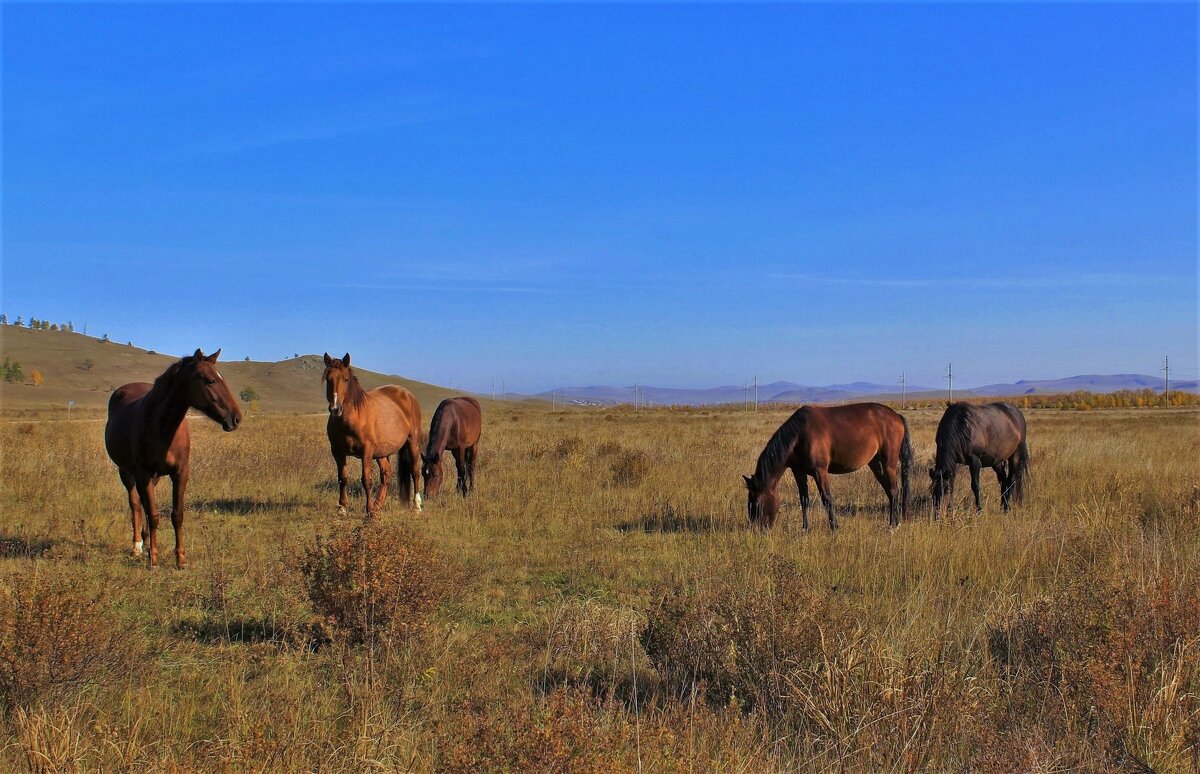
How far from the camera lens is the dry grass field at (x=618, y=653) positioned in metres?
3.11

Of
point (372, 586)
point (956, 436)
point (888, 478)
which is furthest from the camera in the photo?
point (956, 436)

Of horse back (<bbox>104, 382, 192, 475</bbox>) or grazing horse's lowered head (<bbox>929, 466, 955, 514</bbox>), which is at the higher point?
horse back (<bbox>104, 382, 192, 475</bbox>)

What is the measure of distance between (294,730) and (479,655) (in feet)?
4.84

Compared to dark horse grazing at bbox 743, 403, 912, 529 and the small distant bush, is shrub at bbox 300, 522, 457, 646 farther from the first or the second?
the small distant bush

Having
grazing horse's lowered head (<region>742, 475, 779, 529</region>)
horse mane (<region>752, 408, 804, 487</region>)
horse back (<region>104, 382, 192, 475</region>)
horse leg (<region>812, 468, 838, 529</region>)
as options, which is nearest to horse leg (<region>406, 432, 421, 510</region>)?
horse back (<region>104, 382, 192, 475</region>)

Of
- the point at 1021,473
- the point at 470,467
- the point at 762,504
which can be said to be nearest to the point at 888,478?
the point at 762,504

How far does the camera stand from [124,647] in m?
4.26

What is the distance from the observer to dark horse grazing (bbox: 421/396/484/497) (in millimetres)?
11648

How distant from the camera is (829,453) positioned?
944 centimetres

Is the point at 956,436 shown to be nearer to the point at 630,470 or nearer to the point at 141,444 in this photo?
the point at 630,470

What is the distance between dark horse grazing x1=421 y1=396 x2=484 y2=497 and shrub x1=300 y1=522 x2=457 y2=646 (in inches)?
255

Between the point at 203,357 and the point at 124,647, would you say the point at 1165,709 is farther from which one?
the point at 203,357

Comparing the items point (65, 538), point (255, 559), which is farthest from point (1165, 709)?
point (65, 538)

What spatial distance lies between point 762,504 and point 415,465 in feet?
16.9
